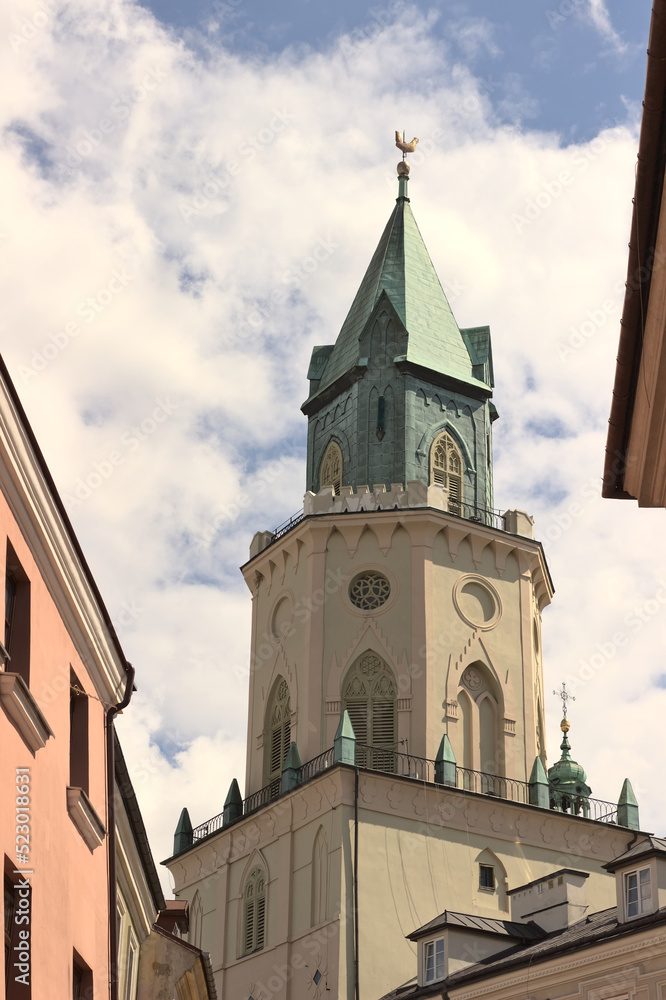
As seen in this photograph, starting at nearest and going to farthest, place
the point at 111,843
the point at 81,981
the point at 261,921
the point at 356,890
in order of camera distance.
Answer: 1. the point at 81,981
2. the point at 111,843
3. the point at 356,890
4. the point at 261,921

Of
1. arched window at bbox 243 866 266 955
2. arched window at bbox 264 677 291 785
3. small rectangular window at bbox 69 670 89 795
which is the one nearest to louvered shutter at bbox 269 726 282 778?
arched window at bbox 264 677 291 785

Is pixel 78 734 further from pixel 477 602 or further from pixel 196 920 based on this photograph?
pixel 477 602

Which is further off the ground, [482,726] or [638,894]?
[482,726]

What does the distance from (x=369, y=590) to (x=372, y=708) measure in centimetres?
417

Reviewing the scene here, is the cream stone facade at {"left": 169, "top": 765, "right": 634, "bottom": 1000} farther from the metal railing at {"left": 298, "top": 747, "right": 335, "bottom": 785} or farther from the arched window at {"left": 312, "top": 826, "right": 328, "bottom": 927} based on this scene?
the metal railing at {"left": 298, "top": 747, "right": 335, "bottom": 785}

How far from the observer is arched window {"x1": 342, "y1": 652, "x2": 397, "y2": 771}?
4731cm

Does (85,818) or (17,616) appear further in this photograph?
(85,818)

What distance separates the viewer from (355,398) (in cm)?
5459

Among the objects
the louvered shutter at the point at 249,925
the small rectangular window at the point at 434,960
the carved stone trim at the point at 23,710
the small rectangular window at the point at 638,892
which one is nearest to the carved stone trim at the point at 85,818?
the carved stone trim at the point at 23,710

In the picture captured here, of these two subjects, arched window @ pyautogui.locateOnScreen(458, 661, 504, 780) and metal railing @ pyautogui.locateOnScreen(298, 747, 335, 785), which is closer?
metal railing @ pyautogui.locateOnScreen(298, 747, 335, 785)

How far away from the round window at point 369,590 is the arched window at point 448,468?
397 centimetres

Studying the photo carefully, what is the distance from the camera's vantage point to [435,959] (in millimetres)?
38594

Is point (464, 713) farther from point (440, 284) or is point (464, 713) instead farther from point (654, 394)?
point (654, 394)

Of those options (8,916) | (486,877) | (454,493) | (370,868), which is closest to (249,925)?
(370,868)
